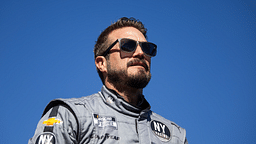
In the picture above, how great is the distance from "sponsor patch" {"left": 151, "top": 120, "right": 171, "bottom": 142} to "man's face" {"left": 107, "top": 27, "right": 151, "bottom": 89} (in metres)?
0.77

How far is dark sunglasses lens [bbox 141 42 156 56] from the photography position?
5207mm

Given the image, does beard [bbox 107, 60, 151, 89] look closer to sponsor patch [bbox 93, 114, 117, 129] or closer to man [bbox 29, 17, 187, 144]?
man [bbox 29, 17, 187, 144]

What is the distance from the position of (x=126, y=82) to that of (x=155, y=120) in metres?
0.94

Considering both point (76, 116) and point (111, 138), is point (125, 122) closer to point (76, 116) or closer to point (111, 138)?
point (111, 138)

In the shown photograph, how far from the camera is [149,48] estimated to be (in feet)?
17.4

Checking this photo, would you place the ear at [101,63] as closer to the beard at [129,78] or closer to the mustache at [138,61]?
the beard at [129,78]

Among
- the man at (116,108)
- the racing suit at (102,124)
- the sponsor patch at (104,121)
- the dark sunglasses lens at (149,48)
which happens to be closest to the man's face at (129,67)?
the man at (116,108)

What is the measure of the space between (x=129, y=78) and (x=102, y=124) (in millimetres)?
1126

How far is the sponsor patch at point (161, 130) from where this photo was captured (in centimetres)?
464

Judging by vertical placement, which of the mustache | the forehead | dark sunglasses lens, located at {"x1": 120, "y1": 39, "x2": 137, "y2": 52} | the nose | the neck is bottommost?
the neck

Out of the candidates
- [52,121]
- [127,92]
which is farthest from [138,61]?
[52,121]

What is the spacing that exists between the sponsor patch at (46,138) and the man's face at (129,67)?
1783 mm

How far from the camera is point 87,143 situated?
382cm

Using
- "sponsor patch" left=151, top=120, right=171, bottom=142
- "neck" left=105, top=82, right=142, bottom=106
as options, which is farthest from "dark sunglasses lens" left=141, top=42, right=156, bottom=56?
"sponsor patch" left=151, top=120, right=171, bottom=142
